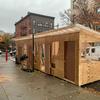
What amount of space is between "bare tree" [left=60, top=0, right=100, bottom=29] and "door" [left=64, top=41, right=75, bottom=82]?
20079 millimetres

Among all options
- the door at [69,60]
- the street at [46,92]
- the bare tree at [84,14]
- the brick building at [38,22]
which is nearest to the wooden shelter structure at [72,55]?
the door at [69,60]

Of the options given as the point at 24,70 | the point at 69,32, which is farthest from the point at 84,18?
the point at 69,32

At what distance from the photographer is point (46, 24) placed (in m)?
56.6

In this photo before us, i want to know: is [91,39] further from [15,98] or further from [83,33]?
[15,98]

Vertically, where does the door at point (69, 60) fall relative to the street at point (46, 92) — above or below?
above

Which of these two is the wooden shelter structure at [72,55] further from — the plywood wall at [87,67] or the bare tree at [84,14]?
the bare tree at [84,14]

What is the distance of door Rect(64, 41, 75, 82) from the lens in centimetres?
1077

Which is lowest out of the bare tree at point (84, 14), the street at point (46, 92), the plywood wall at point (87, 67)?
the street at point (46, 92)

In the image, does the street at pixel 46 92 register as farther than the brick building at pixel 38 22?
No

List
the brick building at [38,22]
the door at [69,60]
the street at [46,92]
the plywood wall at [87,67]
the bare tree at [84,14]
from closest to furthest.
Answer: the street at [46,92] < the plywood wall at [87,67] < the door at [69,60] < the bare tree at [84,14] < the brick building at [38,22]

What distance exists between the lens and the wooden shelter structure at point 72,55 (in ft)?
33.2

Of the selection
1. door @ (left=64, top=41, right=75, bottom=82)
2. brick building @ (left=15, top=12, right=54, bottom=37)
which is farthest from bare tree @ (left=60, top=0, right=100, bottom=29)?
door @ (left=64, top=41, right=75, bottom=82)

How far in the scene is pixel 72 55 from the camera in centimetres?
1087

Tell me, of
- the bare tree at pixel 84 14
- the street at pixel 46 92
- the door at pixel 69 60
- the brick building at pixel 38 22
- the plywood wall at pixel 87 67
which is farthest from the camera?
the brick building at pixel 38 22
